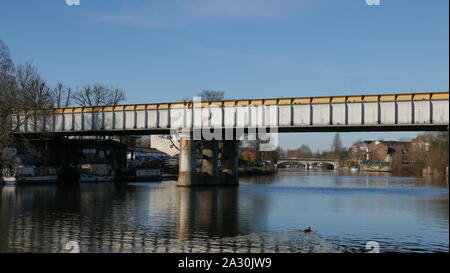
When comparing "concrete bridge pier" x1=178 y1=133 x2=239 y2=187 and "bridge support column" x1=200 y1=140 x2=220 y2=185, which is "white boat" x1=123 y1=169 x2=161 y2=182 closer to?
"concrete bridge pier" x1=178 y1=133 x2=239 y2=187

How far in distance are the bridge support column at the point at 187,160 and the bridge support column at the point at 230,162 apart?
32.7 ft

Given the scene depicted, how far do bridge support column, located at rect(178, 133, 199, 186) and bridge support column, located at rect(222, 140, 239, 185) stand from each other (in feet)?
32.7

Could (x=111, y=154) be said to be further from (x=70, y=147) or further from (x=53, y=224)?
(x=53, y=224)

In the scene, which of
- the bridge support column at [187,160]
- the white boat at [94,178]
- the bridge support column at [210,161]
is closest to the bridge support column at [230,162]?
the bridge support column at [210,161]

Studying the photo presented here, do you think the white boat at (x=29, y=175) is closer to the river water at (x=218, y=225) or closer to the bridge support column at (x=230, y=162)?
the river water at (x=218, y=225)

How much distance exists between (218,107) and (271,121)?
7.23m

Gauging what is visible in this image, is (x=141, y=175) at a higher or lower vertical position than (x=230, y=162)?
lower

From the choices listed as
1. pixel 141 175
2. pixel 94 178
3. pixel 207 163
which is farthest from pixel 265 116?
pixel 141 175

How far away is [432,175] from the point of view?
116812 millimetres

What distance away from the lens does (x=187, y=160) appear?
71250mm

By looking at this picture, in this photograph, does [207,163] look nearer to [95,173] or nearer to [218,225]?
[95,173]

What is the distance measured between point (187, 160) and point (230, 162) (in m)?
12.8

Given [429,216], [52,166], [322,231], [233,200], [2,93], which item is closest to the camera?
[322,231]
